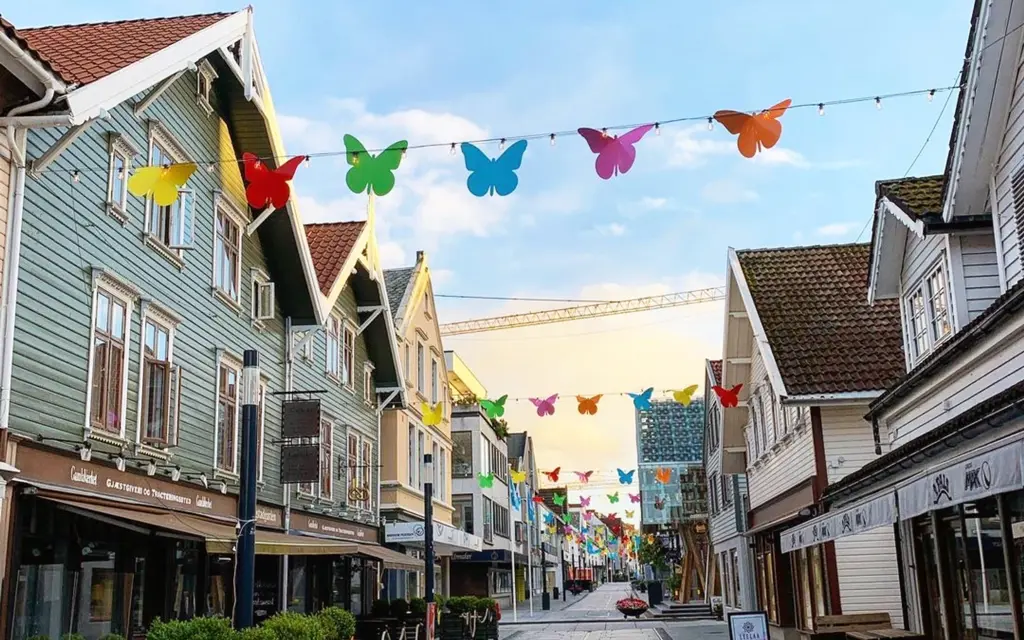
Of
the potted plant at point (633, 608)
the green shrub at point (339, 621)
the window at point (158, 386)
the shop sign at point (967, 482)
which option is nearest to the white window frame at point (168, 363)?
the window at point (158, 386)

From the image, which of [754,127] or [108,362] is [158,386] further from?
[754,127]

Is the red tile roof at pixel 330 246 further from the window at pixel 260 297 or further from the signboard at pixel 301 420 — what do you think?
the signboard at pixel 301 420

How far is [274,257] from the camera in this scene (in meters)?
21.3

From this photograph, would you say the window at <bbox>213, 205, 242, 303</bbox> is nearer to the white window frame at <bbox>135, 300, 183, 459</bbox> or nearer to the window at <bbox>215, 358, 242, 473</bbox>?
the window at <bbox>215, 358, 242, 473</bbox>

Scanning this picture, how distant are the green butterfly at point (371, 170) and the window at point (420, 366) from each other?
871 inches

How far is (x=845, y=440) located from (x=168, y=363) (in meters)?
12.3

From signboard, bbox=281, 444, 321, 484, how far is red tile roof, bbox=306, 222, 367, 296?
398 centimetres

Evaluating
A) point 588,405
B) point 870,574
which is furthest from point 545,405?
point 870,574

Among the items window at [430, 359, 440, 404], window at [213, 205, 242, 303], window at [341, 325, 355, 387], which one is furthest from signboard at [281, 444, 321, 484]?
window at [430, 359, 440, 404]

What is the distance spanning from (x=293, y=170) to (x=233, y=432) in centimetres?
700

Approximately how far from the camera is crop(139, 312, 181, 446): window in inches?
595

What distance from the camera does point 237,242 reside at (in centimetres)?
1970

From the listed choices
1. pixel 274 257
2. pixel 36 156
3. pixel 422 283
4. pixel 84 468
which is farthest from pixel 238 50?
pixel 422 283

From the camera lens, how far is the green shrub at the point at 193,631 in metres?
10.7
